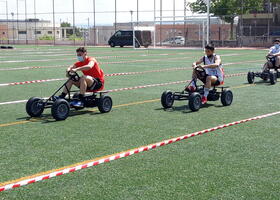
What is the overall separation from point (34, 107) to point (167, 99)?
104 inches

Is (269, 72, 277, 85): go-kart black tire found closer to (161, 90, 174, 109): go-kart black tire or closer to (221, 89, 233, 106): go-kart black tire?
(221, 89, 233, 106): go-kart black tire

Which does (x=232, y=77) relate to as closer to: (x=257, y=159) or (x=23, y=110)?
(x=23, y=110)

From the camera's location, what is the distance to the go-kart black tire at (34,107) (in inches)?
349

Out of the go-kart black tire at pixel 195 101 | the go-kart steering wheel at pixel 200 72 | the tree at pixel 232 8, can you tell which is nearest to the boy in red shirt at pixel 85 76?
the go-kart black tire at pixel 195 101

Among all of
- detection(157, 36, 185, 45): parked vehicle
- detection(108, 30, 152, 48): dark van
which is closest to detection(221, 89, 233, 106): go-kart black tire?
detection(108, 30, 152, 48): dark van

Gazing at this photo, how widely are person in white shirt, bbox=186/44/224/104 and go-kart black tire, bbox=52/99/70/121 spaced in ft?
A: 8.83

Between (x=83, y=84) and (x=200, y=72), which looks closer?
(x=83, y=84)

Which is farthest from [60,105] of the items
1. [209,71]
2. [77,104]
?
[209,71]

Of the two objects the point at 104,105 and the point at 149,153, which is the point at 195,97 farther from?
the point at 149,153

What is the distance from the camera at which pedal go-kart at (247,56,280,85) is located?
14394 millimetres

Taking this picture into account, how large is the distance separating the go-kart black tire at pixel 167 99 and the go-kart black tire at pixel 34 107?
94.7 inches

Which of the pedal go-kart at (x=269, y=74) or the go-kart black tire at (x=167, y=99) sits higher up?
the pedal go-kart at (x=269, y=74)

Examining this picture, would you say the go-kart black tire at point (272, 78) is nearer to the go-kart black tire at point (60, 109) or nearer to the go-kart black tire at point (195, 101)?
the go-kart black tire at point (195, 101)

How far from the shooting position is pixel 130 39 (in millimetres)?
49656
